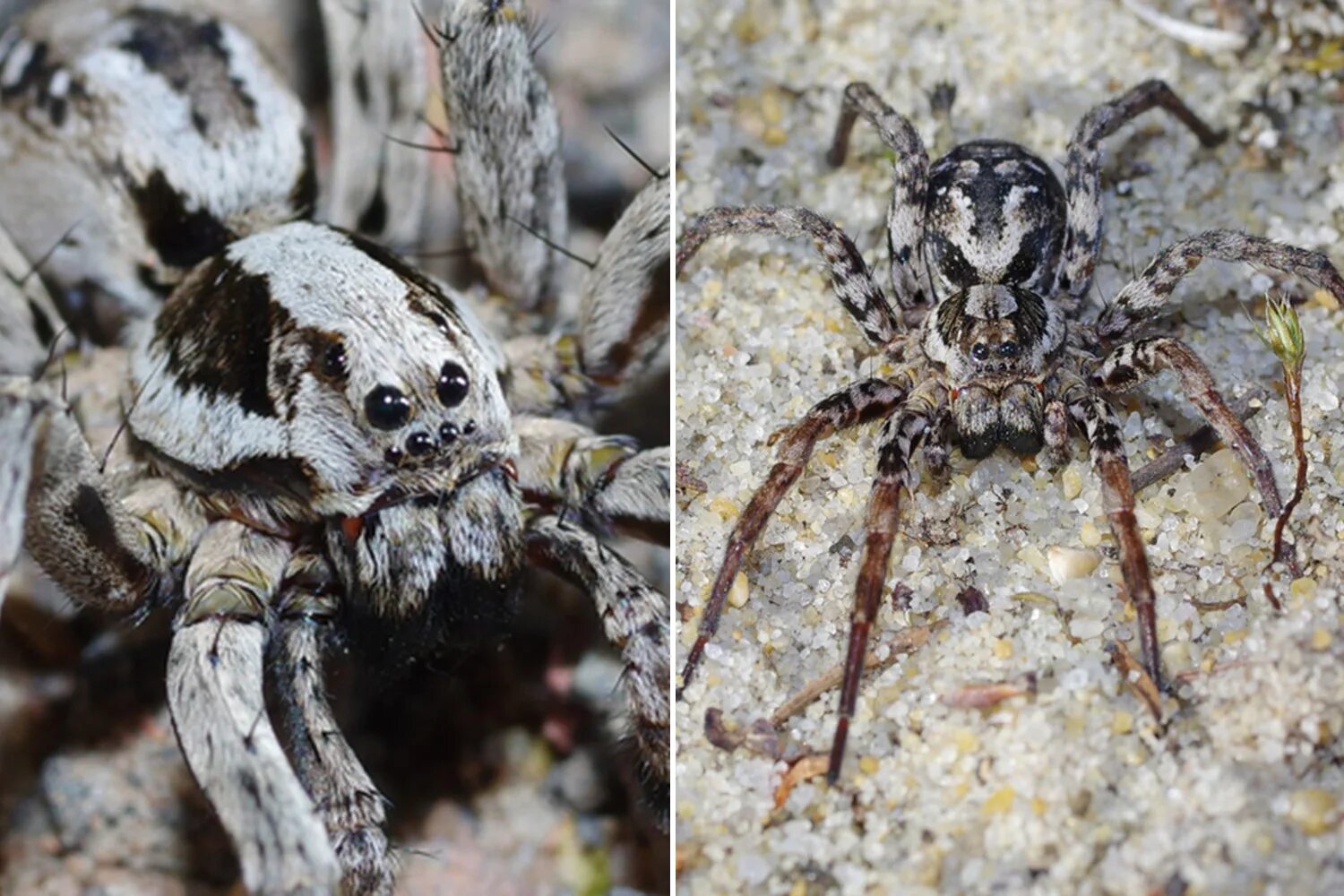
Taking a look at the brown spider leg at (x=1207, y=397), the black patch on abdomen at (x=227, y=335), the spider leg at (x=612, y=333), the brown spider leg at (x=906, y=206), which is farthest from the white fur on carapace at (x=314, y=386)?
the brown spider leg at (x=1207, y=397)

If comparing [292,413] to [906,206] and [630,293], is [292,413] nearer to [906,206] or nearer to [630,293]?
[630,293]

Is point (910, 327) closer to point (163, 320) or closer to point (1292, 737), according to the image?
point (1292, 737)

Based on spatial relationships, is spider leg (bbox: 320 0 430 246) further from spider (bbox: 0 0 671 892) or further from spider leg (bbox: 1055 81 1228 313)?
spider leg (bbox: 1055 81 1228 313)

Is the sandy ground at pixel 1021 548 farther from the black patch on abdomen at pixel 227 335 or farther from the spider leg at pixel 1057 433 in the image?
the black patch on abdomen at pixel 227 335

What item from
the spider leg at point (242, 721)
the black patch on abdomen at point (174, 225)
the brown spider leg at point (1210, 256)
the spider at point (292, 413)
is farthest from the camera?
the black patch on abdomen at point (174, 225)

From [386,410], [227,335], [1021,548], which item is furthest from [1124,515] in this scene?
[227,335]

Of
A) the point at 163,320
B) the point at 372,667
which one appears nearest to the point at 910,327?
the point at 372,667

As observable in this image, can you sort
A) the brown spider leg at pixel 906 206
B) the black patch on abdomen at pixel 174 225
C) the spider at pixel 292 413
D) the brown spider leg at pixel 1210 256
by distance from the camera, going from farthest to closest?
1. the black patch on abdomen at pixel 174 225
2. the brown spider leg at pixel 906 206
3. the brown spider leg at pixel 1210 256
4. the spider at pixel 292 413
